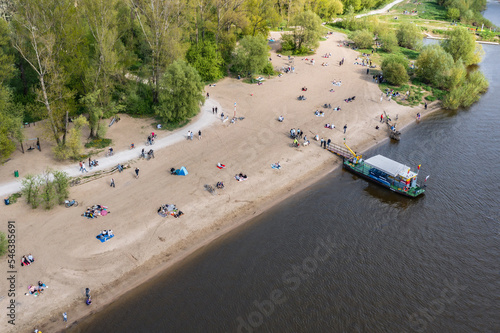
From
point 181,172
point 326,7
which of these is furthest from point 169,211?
point 326,7

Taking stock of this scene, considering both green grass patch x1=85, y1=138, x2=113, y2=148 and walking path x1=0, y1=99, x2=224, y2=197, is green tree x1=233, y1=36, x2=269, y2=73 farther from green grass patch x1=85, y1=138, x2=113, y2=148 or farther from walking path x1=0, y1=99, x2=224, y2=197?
green grass patch x1=85, y1=138, x2=113, y2=148

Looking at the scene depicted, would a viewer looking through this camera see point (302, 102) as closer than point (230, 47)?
Yes

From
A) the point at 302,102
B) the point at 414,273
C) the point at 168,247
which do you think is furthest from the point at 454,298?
the point at 302,102

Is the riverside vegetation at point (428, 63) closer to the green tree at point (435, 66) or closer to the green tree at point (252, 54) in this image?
the green tree at point (435, 66)

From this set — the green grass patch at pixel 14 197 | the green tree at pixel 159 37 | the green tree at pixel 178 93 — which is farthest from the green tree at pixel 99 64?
the green grass patch at pixel 14 197

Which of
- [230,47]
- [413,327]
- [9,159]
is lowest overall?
[413,327]

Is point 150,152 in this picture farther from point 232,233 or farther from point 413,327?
point 413,327

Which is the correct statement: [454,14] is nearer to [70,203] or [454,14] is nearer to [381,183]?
[381,183]
